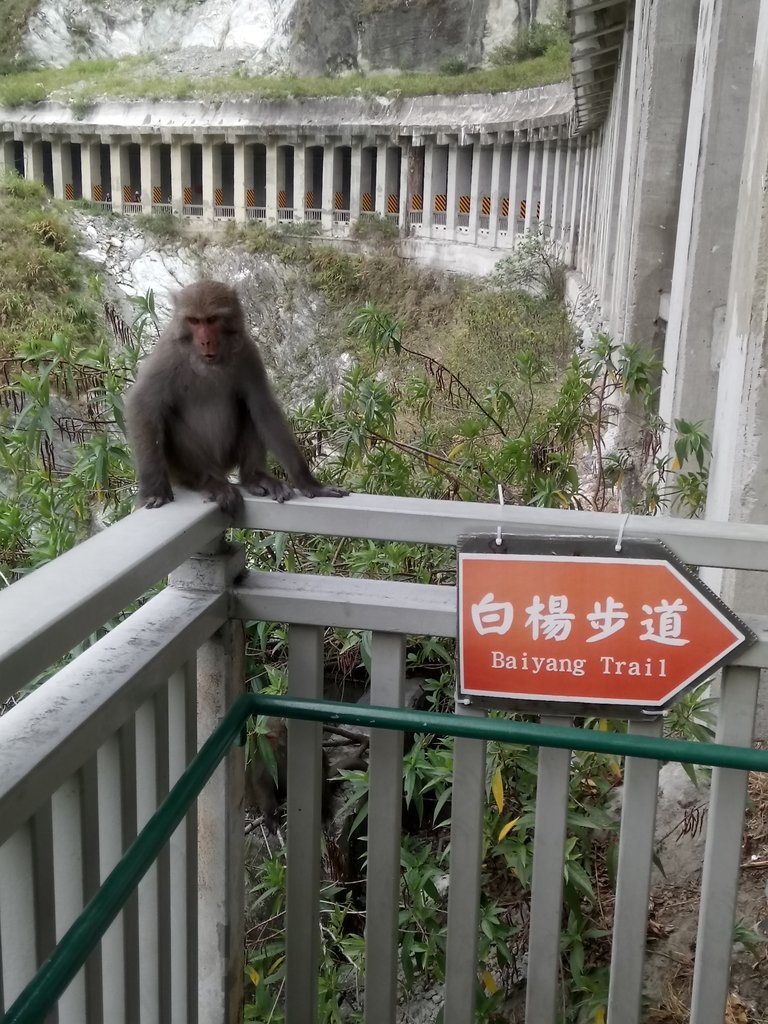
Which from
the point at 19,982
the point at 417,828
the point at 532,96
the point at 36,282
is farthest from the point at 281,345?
the point at 19,982

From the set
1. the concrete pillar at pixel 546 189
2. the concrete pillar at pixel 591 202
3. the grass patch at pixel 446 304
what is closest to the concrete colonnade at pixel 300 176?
the grass patch at pixel 446 304

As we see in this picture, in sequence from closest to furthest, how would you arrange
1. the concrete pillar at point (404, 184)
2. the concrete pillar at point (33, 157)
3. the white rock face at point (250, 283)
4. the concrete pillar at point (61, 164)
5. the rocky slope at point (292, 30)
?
the white rock face at point (250, 283), the concrete pillar at point (404, 184), the concrete pillar at point (61, 164), the concrete pillar at point (33, 157), the rocky slope at point (292, 30)

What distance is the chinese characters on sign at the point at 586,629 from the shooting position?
137 centimetres

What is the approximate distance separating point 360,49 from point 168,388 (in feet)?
122

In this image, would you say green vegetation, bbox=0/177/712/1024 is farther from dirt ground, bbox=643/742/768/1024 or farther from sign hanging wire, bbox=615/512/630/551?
sign hanging wire, bbox=615/512/630/551

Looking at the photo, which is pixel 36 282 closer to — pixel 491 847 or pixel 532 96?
pixel 532 96

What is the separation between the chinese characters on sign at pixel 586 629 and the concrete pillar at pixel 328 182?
2767cm

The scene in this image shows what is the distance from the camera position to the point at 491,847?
2.30 meters

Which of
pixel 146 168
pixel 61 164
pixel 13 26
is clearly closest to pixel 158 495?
pixel 146 168

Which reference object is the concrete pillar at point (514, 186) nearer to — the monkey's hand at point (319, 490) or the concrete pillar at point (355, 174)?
the concrete pillar at point (355, 174)

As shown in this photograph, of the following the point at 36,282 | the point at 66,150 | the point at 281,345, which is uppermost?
the point at 66,150

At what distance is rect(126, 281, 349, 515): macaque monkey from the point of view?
2.32 metres

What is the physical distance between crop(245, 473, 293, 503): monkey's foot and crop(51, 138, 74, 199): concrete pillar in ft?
98.5

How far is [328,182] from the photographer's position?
1125 inches
